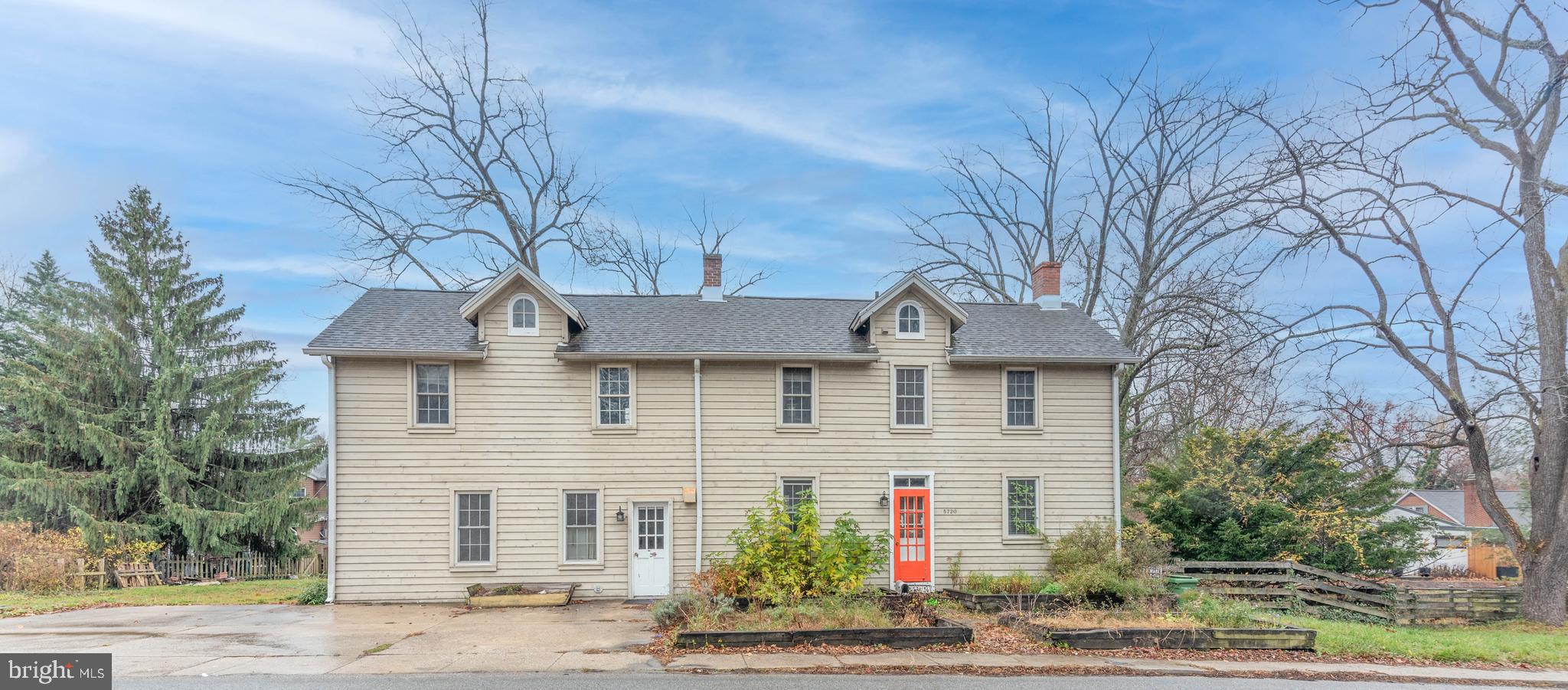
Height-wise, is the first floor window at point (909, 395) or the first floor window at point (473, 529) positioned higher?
the first floor window at point (909, 395)

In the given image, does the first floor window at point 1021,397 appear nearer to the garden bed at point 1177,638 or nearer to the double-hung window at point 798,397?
the double-hung window at point 798,397

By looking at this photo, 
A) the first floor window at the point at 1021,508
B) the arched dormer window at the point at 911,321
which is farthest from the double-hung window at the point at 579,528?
the first floor window at the point at 1021,508

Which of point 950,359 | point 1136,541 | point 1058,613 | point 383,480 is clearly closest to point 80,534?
point 383,480

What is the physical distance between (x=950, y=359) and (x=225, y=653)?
1342 centimetres

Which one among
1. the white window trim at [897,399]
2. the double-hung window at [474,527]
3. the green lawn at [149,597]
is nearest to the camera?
the green lawn at [149,597]

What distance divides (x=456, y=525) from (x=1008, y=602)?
34.7 ft

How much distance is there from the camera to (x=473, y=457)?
1692 centimetres

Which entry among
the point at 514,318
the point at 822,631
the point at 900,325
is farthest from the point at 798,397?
the point at 822,631

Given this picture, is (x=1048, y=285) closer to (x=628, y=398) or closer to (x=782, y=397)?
(x=782, y=397)

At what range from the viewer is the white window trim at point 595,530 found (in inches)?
666

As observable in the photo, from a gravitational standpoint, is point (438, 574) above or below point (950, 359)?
below

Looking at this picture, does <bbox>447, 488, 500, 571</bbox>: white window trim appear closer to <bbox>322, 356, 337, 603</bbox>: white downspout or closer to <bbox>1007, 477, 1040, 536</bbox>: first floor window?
<bbox>322, 356, 337, 603</bbox>: white downspout

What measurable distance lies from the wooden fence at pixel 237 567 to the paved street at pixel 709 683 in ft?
55.2

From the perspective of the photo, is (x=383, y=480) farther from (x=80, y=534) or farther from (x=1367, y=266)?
(x=1367, y=266)
